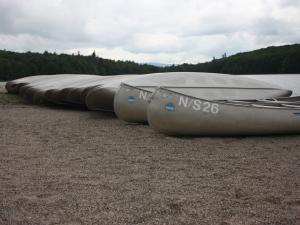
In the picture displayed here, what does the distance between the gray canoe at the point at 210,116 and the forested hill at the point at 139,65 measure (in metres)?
36.7

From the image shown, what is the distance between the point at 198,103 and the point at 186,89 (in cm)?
205

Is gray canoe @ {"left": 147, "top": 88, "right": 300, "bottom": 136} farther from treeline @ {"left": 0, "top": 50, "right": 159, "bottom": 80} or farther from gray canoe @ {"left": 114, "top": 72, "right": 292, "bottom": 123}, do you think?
treeline @ {"left": 0, "top": 50, "right": 159, "bottom": 80}

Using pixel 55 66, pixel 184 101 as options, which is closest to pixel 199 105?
pixel 184 101

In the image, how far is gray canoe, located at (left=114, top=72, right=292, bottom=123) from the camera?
8.83m

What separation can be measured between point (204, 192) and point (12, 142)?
4.00 metres

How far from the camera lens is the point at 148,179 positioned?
4.34 m

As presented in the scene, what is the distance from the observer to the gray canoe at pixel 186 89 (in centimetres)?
883

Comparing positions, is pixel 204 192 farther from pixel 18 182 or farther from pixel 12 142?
pixel 12 142

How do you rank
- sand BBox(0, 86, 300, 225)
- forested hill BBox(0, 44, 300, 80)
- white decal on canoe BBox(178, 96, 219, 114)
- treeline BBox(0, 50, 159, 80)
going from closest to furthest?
sand BBox(0, 86, 300, 225) < white decal on canoe BBox(178, 96, 219, 114) < forested hill BBox(0, 44, 300, 80) < treeline BBox(0, 50, 159, 80)

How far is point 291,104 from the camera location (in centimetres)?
830

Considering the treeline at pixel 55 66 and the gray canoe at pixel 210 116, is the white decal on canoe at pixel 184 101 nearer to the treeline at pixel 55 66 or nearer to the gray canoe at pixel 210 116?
the gray canoe at pixel 210 116

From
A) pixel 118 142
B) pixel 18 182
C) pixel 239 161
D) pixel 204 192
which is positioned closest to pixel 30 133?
pixel 118 142

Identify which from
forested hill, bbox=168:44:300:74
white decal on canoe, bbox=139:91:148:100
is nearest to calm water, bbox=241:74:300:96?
white decal on canoe, bbox=139:91:148:100

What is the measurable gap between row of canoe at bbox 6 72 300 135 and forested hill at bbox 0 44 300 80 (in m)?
34.2
